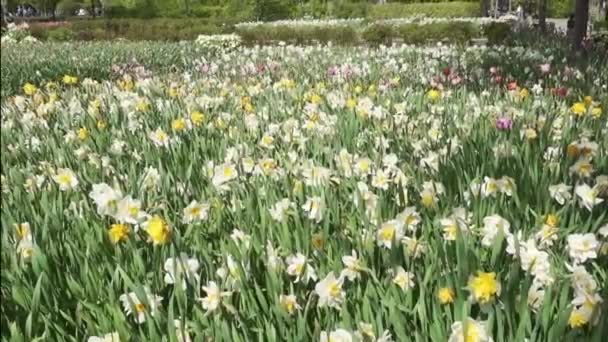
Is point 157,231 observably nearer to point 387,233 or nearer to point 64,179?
point 387,233

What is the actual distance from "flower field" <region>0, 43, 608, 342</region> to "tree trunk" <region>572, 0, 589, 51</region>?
684cm

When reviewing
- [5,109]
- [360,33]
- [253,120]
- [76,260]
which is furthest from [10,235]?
[360,33]

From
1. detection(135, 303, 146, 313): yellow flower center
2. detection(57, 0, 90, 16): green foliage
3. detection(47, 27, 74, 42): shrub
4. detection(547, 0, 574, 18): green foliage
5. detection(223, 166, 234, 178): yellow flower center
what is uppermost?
detection(57, 0, 90, 16): green foliage

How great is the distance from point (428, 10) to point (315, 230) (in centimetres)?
3697

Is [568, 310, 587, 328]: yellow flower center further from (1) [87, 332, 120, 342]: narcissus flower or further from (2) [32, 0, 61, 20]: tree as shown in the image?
(2) [32, 0, 61, 20]: tree

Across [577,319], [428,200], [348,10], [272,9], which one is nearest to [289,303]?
[577,319]

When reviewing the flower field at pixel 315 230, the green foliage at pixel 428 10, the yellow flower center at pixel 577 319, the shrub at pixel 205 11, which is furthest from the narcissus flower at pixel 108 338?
the shrub at pixel 205 11

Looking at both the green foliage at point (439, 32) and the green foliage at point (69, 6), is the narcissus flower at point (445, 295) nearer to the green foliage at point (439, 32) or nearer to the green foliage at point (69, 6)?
the green foliage at point (439, 32)

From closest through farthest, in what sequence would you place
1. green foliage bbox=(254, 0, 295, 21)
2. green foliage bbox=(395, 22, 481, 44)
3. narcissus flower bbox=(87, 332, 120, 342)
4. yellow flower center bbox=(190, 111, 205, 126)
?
narcissus flower bbox=(87, 332, 120, 342) → yellow flower center bbox=(190, 111, 205, 126) → green foliage bbox=(395, 22, 481, 44) → green foliage bbox=(254, 0, 295, 21)

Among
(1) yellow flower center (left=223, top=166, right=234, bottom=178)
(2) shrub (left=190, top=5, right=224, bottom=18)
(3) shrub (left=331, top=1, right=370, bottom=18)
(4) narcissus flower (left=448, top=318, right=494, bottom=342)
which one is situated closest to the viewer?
(4) narcissus flower (left=448, top=318, right=494, bottom=342)

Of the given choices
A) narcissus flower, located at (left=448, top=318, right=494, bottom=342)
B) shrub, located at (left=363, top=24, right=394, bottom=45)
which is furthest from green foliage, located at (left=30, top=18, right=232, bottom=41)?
narcissus flower, located at (left=448, top=318, right=494, bottom=342)

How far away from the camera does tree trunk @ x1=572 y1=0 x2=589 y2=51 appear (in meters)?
10.1

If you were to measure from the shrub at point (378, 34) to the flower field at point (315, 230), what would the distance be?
1381 cm

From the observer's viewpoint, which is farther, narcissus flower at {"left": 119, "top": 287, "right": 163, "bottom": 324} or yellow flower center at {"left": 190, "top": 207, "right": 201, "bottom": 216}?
yellow flower center at {"left": 190, "top": 207, "right": 201, "bottom": 216}
